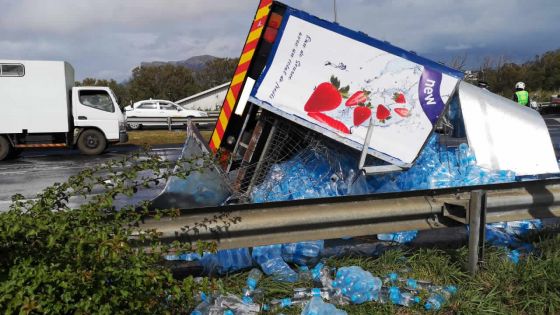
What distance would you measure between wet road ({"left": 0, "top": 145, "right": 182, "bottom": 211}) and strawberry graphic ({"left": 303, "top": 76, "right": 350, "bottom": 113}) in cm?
370

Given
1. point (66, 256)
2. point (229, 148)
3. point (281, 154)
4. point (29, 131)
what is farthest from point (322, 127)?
point (29, 131)

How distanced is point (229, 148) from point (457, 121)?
2387 millimetres

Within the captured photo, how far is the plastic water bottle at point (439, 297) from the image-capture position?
3.28 meters

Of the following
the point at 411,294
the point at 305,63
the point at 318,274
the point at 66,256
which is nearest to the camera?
the point at 66,256

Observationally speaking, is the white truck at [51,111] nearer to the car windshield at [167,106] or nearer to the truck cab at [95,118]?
the truck cab at [95,118]

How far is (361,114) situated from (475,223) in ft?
5.27

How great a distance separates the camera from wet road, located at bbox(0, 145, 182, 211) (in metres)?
8.69

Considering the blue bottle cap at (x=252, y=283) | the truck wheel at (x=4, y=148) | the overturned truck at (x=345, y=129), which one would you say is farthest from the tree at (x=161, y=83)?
the blue bottle cap at (x=252, y=283)

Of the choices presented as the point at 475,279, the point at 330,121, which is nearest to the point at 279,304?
the point at 475,279

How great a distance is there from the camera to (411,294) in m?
3.41

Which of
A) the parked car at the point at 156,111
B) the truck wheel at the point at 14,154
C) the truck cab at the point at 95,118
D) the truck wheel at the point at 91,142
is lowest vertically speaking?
the parked car at the point at 156,111

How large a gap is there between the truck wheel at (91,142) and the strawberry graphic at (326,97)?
1166 centimetres

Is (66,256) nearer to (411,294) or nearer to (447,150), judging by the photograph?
(411,294)

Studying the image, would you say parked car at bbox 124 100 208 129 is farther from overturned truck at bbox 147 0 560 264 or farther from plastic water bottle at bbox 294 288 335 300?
plastic water bottle at bbox 294 288 335 300
